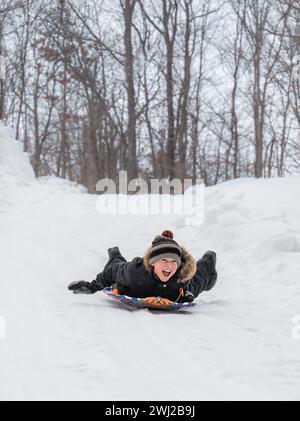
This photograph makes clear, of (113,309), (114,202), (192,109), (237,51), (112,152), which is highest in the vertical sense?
(237,51)

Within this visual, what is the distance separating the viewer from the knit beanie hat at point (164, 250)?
176 inches

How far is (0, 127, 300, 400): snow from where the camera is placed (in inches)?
96.2

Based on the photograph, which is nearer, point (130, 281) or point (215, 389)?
point (215, 389)

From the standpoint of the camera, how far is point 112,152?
23.0 m

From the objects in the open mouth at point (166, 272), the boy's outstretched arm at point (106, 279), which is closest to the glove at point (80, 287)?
the boy's outstretched arm at point (106, 279)

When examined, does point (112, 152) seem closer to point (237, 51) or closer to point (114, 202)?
point (237, 51)

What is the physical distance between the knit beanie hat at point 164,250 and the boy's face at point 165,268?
1.3 inches

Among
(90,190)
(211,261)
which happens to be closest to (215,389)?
(211,261)

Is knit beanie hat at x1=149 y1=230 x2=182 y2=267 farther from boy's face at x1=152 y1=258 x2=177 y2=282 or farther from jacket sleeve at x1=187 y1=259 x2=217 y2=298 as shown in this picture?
jacket sleeve at x1=187 y1=259 x2=217 y2=298

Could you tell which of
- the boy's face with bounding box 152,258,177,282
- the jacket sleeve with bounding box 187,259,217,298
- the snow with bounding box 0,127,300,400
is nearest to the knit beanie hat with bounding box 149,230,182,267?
the boy's face with bounding box 152,258,177,282

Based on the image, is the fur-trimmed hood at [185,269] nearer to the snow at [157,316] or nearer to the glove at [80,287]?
the snow at [157,316]

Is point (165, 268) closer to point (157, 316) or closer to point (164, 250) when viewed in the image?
point (164, 250)

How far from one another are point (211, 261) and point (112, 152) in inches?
718

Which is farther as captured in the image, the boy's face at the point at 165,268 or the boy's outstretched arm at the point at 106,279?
the boy's outstretched arm at the point at 106,279
